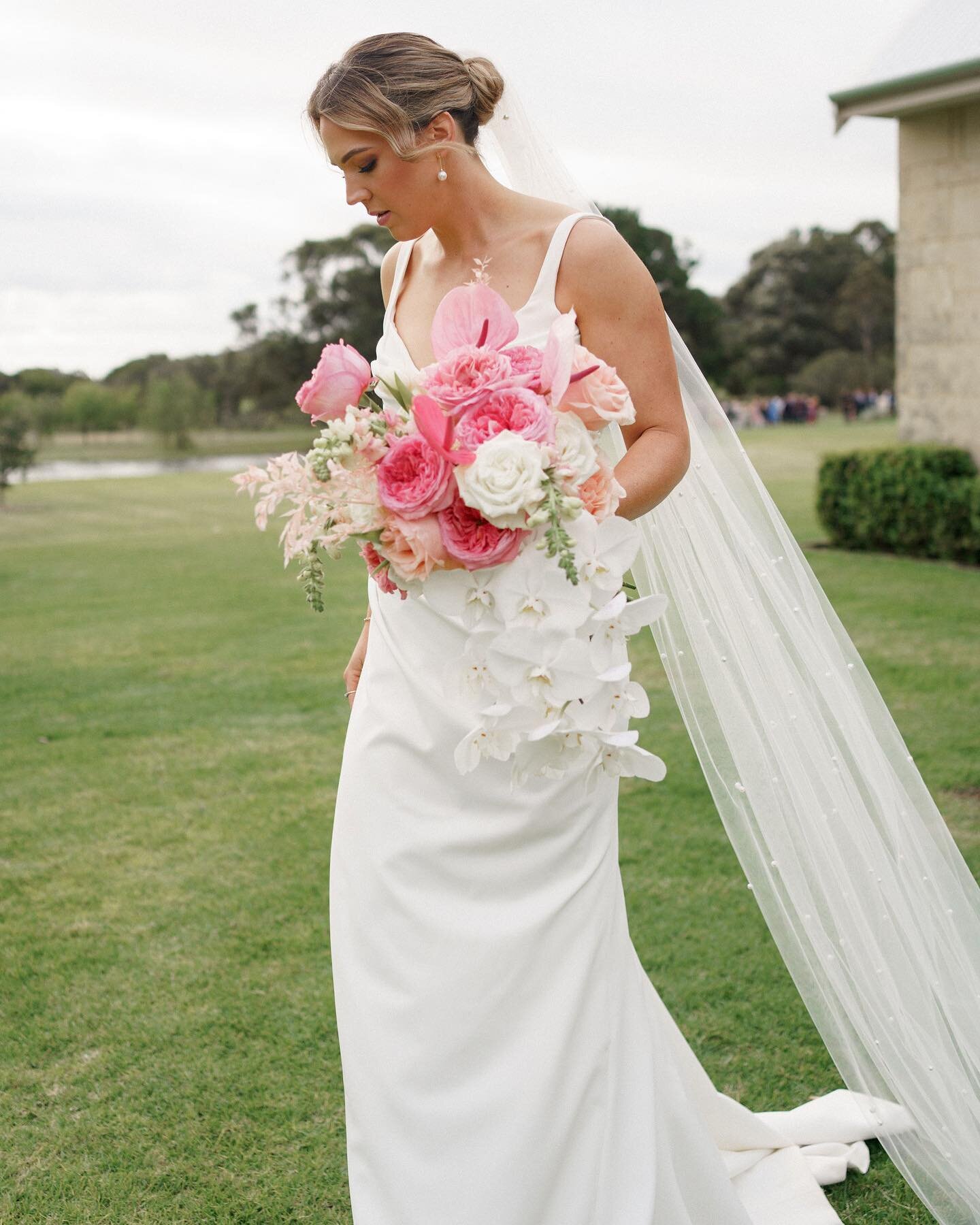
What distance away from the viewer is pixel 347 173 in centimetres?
231

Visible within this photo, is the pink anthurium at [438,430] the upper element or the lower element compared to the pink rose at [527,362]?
lower

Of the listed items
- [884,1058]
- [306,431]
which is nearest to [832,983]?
[884,1058]

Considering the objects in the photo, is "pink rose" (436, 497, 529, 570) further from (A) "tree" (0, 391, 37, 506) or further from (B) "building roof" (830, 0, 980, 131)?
Answer: (A) "tree" (0, 391, 37, 506)

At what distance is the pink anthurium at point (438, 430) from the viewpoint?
6.08ft

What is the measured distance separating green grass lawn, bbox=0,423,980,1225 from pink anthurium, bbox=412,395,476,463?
187 cm

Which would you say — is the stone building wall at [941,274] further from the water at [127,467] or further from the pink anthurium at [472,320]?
the water at [127,467]

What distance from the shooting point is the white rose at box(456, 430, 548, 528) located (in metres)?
1.77

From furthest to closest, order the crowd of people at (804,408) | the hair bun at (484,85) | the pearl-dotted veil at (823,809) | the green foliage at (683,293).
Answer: the crowd of people at (804,408) < the green foliage at (683,293) < the pearl-dotted veil at (823,809) < the hair bun at (484,85)

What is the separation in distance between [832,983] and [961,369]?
1026 centimetres

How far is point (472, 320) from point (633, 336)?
383 millimetres

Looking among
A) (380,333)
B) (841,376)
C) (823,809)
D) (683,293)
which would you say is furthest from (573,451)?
(841,376)

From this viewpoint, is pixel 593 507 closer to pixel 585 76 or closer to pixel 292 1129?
pixel 292 1129

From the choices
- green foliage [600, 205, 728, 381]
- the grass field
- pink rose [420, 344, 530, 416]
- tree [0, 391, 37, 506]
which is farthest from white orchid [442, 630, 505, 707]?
green foliage [600, 205, 728, 381]

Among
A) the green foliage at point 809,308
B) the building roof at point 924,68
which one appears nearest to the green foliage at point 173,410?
the building roof at point 924,68
